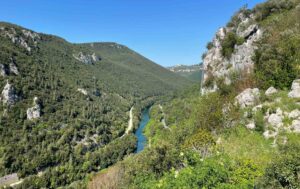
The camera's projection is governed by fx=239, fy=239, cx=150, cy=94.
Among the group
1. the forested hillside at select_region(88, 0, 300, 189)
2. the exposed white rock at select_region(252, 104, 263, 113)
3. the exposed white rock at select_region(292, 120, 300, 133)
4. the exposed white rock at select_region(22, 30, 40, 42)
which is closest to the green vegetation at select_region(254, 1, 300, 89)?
the forested hillside at select_region(88, 0, 300, 189)

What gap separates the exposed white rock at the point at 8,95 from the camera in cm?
10644

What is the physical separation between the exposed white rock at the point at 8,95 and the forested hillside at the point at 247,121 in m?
68.9

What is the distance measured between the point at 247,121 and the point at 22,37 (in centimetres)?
16762

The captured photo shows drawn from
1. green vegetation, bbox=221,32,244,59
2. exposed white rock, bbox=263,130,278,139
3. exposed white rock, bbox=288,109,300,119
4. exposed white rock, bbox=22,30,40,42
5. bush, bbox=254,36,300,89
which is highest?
exposed white rock, bbox=22,30,40,42

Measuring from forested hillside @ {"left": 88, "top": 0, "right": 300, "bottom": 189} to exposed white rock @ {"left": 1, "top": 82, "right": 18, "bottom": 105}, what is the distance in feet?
226

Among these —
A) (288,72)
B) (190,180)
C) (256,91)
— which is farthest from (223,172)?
(288,72)

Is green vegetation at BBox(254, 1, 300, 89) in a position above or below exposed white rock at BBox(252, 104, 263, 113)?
above

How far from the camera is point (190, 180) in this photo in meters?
21.4

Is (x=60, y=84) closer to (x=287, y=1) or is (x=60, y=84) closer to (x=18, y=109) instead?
(x=18, y=109)

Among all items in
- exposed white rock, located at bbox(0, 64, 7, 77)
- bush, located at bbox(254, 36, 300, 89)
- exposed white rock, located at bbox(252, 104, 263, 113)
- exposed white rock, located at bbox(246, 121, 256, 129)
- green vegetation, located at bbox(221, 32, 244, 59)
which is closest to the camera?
exposed white rock, located at bbox(246, 121, 256, 129)

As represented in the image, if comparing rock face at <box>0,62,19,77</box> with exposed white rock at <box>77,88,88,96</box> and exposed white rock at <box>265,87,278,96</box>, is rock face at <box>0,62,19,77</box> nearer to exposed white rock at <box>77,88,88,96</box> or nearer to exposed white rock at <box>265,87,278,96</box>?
exposed white rock at <box>77,88,88,96</box>

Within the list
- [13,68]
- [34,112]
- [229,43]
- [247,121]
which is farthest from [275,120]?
[13,68]

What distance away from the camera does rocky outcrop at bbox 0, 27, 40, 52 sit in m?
150

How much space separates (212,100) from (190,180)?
34614mm
